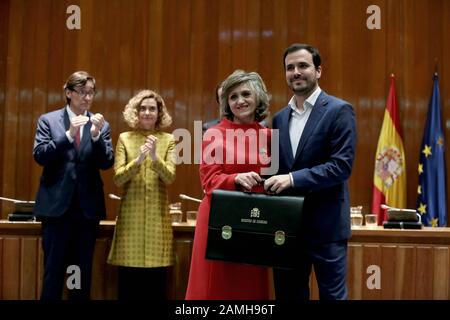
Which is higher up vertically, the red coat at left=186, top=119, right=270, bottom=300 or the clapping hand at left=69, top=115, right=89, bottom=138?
the clapping hand at left=69, top=115, right=89, bottom=138

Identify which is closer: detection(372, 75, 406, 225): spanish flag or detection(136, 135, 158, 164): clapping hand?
detection(136, 135, 158, 164): clapping hand

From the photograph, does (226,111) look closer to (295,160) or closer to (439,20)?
(295,160)

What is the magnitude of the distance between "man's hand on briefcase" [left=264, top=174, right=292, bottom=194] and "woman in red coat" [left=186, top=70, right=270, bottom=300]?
150 millimetres

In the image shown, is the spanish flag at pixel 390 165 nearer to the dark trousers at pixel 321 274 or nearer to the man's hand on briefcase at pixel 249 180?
the dark trousers at pixel 321 274

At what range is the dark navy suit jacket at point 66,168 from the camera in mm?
3504

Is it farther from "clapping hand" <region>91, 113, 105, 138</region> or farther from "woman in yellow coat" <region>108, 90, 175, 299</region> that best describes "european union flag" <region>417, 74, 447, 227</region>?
"clapping hand" <region>91, 113, 105, 138</region>

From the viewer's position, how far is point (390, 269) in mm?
3963

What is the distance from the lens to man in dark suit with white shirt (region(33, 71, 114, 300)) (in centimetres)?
350

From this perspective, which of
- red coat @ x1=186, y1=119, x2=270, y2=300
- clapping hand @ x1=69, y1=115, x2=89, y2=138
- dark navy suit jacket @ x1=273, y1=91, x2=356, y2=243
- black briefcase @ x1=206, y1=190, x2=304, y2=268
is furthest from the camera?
clapping hand @ x1=69, y1=115, x2=89, y2=138

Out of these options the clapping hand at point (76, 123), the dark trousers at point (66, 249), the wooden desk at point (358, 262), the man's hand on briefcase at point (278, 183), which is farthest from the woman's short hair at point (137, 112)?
the man's hand on briefcase at point (278, 183)

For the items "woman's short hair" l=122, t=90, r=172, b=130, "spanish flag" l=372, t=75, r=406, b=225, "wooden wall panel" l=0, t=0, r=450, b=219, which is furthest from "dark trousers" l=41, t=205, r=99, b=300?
"spanish flag" l=372, t=75, r=406, b=225

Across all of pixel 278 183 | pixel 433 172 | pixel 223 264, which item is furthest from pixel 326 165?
pixel 433 172

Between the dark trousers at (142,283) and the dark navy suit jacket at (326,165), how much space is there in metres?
1.56

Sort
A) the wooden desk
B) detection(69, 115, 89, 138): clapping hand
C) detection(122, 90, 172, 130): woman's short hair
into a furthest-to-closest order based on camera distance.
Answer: the wooden desk → detection(122, 90, 172, 130): woman's short hair → detection(69, 115, 89, 138): clapping hand
